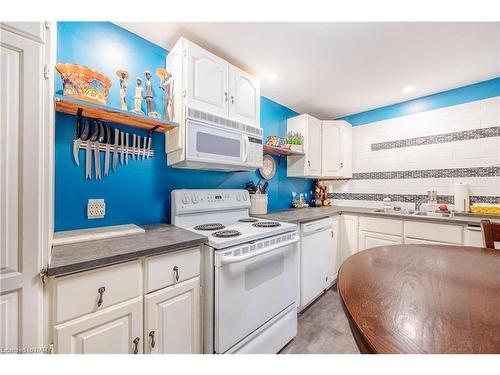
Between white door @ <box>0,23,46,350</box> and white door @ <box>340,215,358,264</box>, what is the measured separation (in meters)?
2.62

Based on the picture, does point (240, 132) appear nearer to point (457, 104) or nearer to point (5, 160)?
point (5, 160)

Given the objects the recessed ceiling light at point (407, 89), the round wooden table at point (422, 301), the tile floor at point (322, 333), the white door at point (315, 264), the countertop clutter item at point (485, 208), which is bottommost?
the tile floor at point (322, 333)

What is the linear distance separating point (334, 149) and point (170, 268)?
101 inches

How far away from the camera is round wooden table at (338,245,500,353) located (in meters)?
0.43

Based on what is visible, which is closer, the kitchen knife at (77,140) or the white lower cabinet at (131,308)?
the white lower cabinet at (131,308)

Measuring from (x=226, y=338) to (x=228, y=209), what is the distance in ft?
→ 3.09

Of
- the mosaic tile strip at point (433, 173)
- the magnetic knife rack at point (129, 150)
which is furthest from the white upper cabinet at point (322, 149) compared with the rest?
the magnetic knife rack at point (129, 150)

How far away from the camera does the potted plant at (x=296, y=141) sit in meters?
2.44

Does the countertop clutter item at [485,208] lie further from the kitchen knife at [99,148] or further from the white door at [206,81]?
the kitchen knife at [99,148]

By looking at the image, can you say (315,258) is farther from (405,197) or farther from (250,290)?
A: (405,197)

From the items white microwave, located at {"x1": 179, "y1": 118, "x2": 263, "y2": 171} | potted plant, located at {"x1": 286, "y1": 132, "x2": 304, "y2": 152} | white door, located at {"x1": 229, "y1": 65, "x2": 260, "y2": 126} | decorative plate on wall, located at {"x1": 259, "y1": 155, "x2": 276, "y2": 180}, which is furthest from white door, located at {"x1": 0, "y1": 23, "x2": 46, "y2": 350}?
potted plant, located at {"x1": 286, "y1": 132, "x2": 304, "y2": 152}

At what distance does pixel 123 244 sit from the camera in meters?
1.00

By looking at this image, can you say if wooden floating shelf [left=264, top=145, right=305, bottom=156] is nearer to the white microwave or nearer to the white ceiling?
the white microwave

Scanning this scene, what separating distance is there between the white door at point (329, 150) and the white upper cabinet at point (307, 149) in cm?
8
